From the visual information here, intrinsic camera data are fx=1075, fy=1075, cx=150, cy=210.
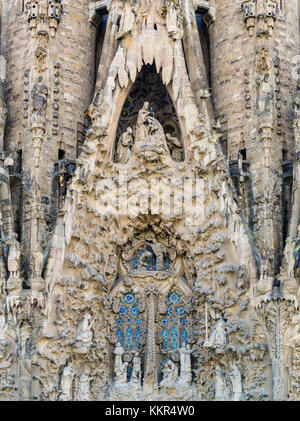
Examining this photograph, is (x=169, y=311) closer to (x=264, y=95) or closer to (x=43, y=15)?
(x=264, y=95)

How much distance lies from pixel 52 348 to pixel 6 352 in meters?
0.63

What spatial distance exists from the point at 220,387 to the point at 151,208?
2680mm

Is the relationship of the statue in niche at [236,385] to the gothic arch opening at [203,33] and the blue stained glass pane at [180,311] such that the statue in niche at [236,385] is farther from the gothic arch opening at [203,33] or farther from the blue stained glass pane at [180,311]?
the gothic arch opening at [203,33]

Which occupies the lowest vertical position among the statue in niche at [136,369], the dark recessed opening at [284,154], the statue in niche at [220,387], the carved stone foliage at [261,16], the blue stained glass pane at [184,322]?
the statue in niche at [220,387]

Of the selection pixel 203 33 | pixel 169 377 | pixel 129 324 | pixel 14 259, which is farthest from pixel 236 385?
pixel 203 33

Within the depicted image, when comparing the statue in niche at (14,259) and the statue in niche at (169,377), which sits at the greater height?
the statue in niche at (14,259)

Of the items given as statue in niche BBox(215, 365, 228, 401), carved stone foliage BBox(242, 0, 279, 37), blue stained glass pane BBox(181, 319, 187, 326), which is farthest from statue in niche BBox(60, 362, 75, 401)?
carved stone foliage BBox(242, 0, 279, 37)

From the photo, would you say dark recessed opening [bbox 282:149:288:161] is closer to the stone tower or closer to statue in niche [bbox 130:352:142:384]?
the stone tower

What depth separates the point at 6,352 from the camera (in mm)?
14211

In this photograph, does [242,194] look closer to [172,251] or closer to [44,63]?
[172,251]

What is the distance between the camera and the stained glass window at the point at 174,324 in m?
15.3

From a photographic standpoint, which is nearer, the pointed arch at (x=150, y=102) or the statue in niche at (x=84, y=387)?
the statue in niche at (x=84, y=387)

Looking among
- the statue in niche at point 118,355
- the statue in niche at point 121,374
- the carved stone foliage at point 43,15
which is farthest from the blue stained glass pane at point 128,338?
the carved stone foliage at point 43,15

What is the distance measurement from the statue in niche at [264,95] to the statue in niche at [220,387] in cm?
385
